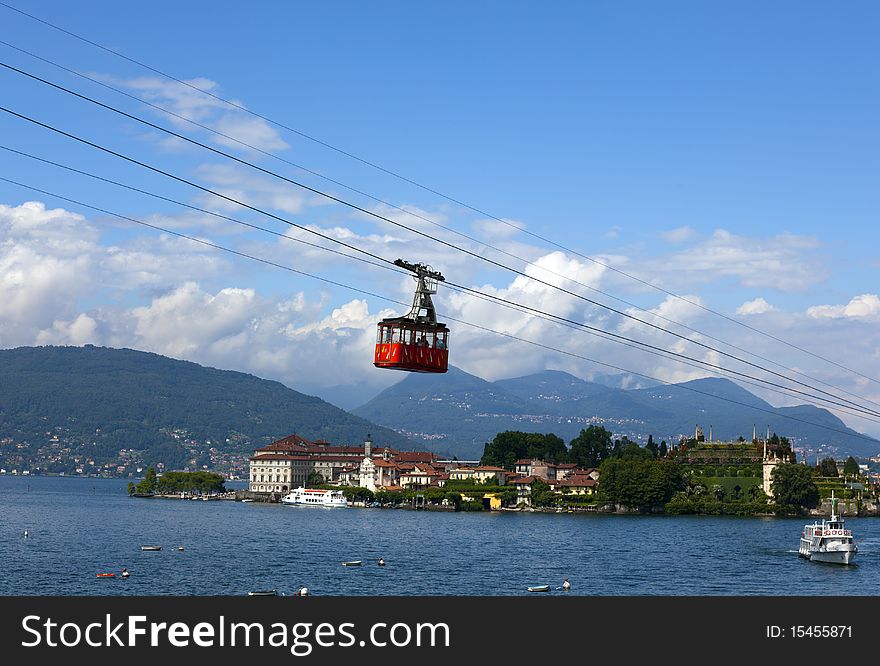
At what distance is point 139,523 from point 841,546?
82.3m

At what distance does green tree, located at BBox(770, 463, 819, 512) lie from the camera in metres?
167

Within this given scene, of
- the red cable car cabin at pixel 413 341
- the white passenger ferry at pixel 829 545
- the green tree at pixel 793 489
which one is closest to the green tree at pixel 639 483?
the green tree at pixel 793 489

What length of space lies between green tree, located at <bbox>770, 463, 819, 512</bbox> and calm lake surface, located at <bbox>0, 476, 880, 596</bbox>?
68.3ft

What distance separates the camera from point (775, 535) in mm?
121500

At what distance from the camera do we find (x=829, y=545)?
89250 millimetres

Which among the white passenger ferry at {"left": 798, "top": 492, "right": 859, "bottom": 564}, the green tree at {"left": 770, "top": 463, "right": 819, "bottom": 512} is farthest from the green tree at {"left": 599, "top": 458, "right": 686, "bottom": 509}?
the white passenger ferry at {"left": 798, "top": 492, "right": 859, "bottom": 564}

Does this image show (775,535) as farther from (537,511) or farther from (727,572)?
(537,511)

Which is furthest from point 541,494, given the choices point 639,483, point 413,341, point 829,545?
point 413,341

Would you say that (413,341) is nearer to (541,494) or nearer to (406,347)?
(406,347)

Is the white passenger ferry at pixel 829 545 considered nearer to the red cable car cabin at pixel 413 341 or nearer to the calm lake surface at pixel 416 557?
the calm lake surface at pixel 416 557

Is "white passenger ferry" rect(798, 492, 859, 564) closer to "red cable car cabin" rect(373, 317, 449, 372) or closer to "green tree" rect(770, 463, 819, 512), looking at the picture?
"red cable car cabin" rect(373, 317, 449, 372)

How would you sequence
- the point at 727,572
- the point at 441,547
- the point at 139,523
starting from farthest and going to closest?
1. the point at 139,523
2. the point at 441,547
3. the point at 727,572

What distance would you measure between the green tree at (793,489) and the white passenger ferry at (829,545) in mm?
73960

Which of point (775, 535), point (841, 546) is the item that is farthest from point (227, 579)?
point (775, 535)
